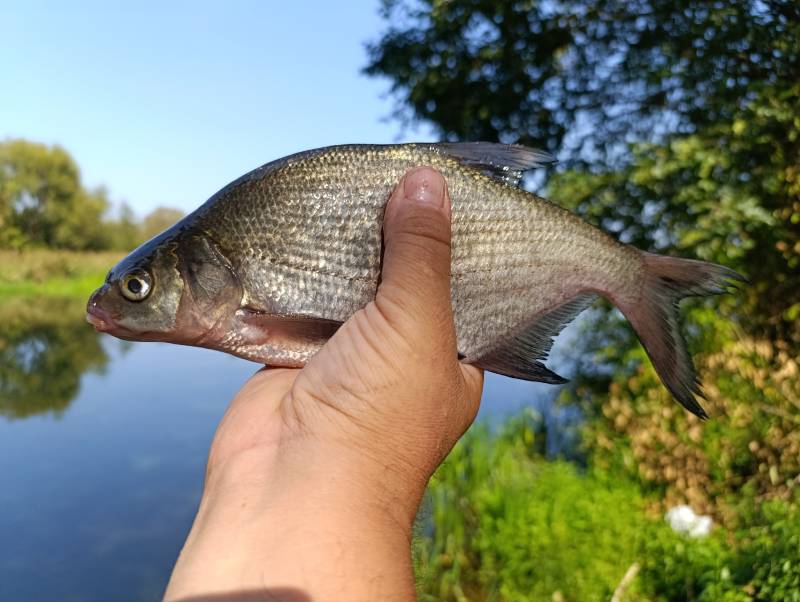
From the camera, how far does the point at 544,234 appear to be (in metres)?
2.39

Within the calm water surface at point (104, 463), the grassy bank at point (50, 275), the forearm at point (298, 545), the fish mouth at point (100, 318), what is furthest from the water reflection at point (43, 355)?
the forearm at point (298, 545)

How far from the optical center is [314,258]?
90.2 inches

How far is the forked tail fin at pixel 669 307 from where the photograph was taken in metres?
2.37

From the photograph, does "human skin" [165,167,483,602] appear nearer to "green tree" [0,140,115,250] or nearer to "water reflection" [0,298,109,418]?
"water reflection" [0,298,109,418]

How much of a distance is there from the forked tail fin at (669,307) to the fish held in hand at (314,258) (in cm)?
1

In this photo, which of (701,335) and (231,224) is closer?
(231,224)

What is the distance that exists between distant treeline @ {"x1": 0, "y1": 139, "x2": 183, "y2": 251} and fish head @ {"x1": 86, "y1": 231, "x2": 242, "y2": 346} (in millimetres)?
43980

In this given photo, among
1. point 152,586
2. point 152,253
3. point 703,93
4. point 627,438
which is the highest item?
point 703,93

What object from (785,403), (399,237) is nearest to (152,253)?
(399,237)

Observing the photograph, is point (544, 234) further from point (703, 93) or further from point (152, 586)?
point (152, 586)

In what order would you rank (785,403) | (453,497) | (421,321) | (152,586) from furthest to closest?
(152,586) → (453,497) → (785,403) → (421,321)

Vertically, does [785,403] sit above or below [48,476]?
above

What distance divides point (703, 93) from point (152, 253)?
664 centimetres

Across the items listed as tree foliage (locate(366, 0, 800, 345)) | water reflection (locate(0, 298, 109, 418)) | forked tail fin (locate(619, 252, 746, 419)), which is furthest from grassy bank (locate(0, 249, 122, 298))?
forked tail fin (locate(619, 252, 746, 419))
